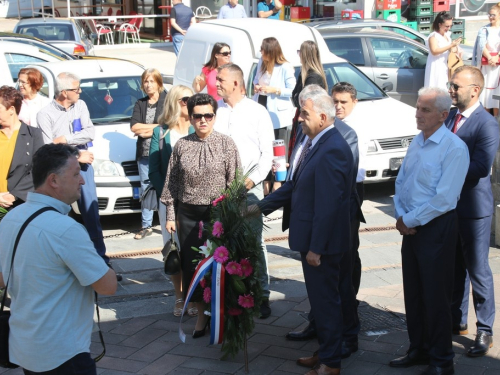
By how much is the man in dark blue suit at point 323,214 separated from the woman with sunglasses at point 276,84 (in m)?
3.93

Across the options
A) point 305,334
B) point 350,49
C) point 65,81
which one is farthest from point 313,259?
point 350,49

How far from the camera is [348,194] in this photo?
15.7ft

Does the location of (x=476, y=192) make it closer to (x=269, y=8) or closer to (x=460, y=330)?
(x=460, y=330)

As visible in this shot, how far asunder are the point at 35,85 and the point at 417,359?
5268 mm

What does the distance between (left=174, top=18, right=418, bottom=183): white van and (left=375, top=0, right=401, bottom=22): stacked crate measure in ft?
35.4

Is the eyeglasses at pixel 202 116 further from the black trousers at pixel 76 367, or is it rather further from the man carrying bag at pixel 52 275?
the black trousers at pixel 76 367

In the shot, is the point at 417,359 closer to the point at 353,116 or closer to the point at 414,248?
the point at 414,248

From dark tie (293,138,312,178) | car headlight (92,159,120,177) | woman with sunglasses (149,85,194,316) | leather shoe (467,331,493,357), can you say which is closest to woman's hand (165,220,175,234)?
woman with sunglasses (149,85,194,316)

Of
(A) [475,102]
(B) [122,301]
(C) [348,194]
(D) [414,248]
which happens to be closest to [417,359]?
(D) [414,248]

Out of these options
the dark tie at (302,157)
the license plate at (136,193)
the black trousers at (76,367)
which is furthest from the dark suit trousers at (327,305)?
the license plate at (136,193)

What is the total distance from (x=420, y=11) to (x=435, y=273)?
56.9 feet

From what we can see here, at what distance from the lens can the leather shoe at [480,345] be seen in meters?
5.22

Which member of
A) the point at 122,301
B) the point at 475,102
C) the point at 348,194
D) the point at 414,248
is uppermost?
the point at 475,102

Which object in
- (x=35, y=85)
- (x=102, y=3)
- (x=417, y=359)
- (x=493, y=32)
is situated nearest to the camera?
(x=417, y=359)
